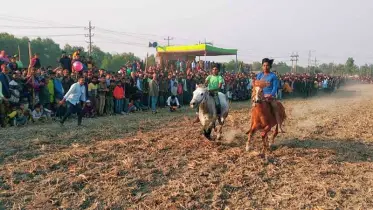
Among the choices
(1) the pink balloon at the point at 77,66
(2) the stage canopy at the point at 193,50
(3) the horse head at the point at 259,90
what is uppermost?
(2) the stage canopy at the point at 193,50

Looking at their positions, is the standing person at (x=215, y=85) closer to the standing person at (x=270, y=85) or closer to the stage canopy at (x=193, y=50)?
the standing person at (x=270, y=85)

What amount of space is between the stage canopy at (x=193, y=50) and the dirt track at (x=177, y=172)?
21.1 m

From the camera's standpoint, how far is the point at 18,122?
45.2 feet

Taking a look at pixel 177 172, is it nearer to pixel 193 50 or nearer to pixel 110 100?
pixel 110 100

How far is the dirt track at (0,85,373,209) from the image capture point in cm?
629

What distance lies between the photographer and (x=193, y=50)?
107 feet

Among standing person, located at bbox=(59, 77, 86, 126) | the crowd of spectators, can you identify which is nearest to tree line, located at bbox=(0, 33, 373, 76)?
the crowd of spectators

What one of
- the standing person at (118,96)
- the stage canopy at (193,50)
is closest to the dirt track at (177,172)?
the standing person at (118,96)

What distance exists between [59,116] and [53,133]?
386cm

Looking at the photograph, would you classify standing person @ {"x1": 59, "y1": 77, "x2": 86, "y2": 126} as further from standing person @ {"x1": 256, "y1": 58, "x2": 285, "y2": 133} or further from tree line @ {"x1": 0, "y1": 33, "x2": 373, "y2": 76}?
tree line @ {"x1": 0, "y1": 33, "x2": 373, "y2": 76}

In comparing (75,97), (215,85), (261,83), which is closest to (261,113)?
(261,83)

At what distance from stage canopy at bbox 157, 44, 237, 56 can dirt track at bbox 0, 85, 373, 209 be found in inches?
831

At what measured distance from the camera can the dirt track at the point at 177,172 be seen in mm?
6289

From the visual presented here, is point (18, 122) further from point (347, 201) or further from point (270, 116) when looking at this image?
point (347, 201)
